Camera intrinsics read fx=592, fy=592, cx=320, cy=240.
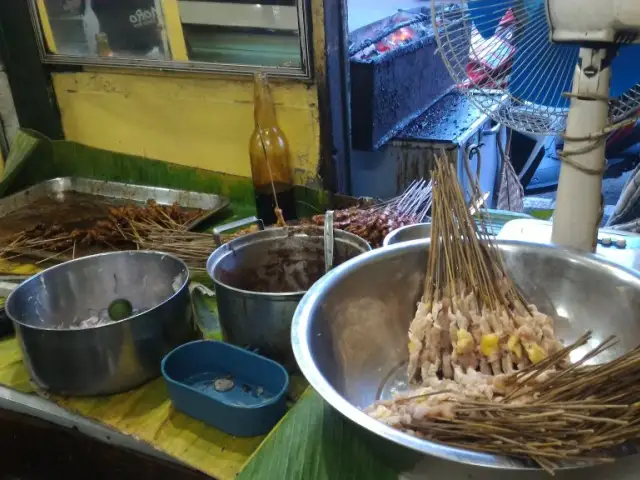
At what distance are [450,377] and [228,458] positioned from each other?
40cm

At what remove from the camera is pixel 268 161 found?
5.78 feet

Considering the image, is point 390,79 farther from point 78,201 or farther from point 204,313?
point 78,201

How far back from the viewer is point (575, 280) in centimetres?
101

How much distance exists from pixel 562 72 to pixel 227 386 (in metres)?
0.84

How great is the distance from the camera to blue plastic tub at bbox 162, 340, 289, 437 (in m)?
1.01

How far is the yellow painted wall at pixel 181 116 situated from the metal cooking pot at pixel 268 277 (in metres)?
0.47

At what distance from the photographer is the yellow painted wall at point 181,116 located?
5.92ft

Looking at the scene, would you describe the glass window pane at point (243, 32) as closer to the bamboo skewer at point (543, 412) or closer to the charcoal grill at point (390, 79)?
the charcoal grill at point (390, 79)

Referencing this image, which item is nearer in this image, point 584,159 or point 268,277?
point 584,159

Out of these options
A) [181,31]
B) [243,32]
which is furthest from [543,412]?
[181,31]

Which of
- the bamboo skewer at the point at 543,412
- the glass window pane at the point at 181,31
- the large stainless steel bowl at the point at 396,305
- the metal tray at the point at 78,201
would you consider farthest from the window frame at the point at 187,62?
the bamboo skewer at the point at 543,412

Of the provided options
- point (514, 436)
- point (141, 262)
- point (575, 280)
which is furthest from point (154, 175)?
point (514, 436)

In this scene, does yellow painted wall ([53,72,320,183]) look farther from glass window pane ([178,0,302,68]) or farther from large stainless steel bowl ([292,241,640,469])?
large stainless steel bowl ([292,241,640,469])

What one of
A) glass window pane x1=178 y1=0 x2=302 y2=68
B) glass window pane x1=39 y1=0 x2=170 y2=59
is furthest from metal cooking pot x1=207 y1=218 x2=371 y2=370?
glass window pane x1=39 y1=0 x2=170 y2=59
